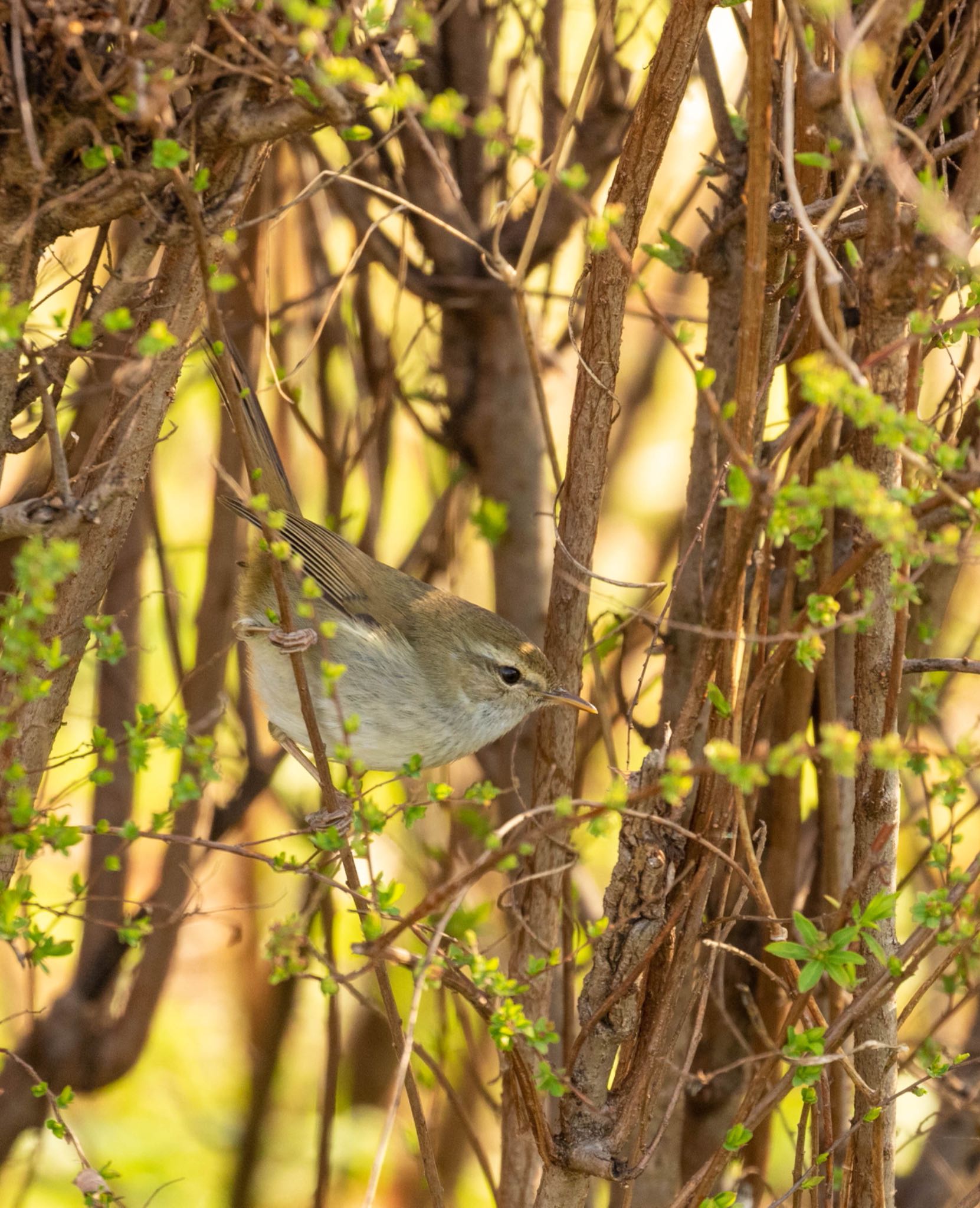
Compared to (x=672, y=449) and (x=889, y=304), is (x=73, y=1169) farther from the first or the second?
(x=889, y=304)

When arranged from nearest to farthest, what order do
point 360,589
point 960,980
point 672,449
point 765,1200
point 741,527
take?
point 741,527 → point 960,980 → point 765,1200 → point 360,589 → point 672,449

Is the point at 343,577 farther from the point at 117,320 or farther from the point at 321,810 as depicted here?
the point at 117,320


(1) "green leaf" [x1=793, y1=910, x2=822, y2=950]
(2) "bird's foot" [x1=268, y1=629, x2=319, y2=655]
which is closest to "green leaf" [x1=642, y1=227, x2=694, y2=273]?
(2) "bird's foot" [x1=268, y1=629, x2=319, y2=655]

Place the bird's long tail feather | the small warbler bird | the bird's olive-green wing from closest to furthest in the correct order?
1. the bird's long tail feather
2. the small warbler bird
3. the bird's olive-green wing

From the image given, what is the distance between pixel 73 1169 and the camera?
14.1 ft

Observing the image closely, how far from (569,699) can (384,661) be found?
508 millimetres

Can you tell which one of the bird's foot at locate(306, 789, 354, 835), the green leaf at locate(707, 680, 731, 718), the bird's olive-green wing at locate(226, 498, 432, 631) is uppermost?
the bird's olive-green wing at locate(226, 498, 432, 631)

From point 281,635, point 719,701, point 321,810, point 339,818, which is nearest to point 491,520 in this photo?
point 321,810

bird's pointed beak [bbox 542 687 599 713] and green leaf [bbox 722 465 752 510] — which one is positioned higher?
green leaf [bbox 722 465 752 510]

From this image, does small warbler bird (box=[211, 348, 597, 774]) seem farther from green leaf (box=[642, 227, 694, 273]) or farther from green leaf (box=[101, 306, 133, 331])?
green leaf (box=[101, 306, 133, 331])

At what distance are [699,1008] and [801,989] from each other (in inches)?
14.4

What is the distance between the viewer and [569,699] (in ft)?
8.63

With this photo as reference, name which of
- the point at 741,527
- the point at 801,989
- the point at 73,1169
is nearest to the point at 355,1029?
the point at 73,1169

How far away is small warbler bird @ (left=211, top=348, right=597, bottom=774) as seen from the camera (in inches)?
111
